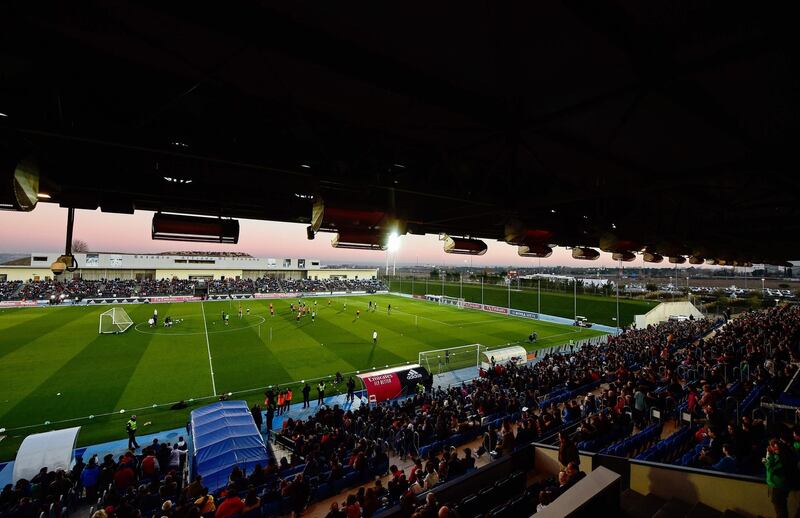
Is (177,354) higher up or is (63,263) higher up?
(63,263)

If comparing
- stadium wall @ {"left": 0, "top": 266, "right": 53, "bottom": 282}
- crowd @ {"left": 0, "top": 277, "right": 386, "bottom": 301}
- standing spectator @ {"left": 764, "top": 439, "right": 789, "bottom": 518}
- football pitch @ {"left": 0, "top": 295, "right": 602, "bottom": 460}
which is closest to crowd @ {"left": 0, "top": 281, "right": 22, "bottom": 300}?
crowd @ {"left": 0, "top": 277, "right": 386, "bottom": 301}

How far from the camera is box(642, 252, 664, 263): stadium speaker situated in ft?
39.9

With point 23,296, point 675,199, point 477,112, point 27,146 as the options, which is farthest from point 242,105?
point 23,296

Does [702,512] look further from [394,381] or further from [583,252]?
[394,381]

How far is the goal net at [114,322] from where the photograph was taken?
104ft

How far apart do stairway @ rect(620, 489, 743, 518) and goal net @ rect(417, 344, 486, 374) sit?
1737cm

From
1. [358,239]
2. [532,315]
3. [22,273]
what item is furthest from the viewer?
[22,273]

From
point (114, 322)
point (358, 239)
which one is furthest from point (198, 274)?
point (358, 239)

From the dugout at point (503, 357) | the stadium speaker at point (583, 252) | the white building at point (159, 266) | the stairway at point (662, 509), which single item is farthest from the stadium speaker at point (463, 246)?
the white building at point (159, 266)

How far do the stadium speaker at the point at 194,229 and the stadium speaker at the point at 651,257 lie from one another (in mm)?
12661

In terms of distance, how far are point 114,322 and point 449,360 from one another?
95.7ft

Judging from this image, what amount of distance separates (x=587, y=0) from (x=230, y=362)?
2629cm

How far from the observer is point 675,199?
28.2 feet

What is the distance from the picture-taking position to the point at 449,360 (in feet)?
83.3
